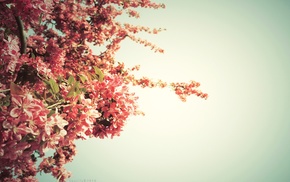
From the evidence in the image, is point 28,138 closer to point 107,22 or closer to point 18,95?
point 18,95

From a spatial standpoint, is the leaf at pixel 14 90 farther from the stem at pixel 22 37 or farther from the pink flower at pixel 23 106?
the stem at pixel 22 37

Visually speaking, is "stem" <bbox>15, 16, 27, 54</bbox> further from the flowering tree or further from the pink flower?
the pink flower

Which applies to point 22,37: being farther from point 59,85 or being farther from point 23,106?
point 23,106

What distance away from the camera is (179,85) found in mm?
5324

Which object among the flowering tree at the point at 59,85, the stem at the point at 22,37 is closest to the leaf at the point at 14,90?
the flowering tree at the point at 59,85

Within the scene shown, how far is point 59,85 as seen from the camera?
8.22ft

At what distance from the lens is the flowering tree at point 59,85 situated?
1.81 m

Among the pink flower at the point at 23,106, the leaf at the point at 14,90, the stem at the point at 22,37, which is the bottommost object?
the pink flower at the point at 23,106

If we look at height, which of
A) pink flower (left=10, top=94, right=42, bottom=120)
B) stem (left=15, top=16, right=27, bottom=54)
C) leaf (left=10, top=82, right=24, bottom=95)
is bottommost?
pink flower (left=10, top=94, right=42, bottom=120)

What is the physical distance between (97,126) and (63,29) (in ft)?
13.2

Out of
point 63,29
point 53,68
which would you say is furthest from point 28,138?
point 63,29

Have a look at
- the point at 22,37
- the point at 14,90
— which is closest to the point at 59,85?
the point at 14,90

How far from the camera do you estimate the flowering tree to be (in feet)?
5.95

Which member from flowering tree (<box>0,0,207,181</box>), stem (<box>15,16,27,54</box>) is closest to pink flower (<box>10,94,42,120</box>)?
flowering tree (<box>0,0,207,181</box>)
